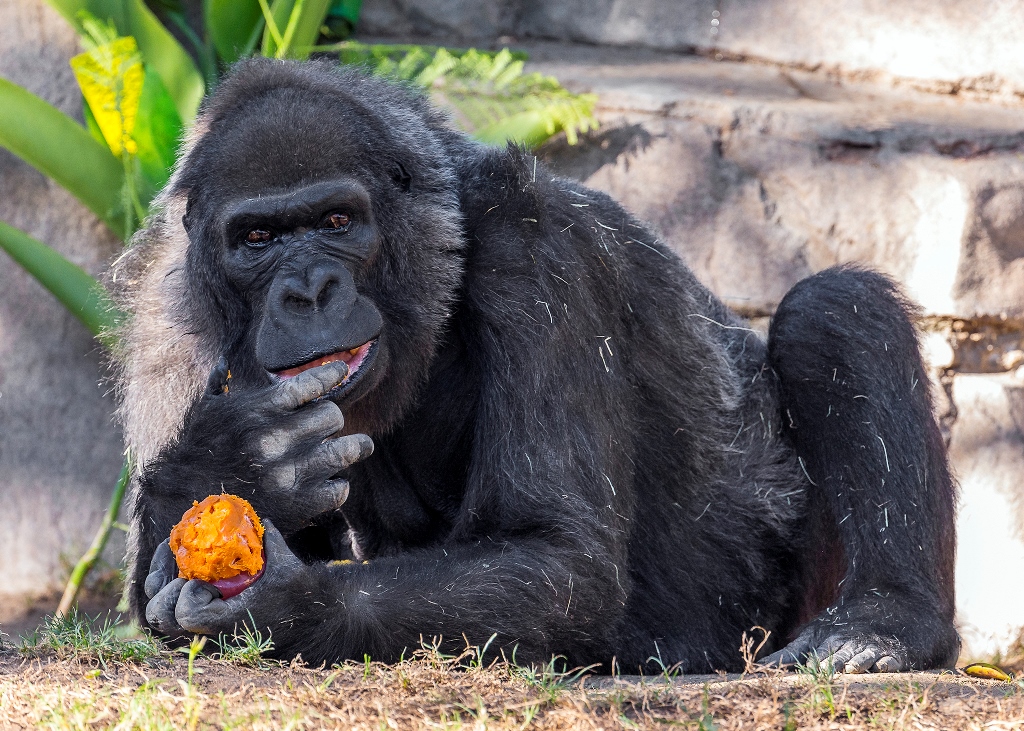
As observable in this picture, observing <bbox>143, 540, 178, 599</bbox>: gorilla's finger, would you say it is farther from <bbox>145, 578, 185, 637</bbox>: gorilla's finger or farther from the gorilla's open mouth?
the gorilla's open mouth

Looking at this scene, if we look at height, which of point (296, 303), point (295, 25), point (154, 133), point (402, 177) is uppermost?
point (295, 25)

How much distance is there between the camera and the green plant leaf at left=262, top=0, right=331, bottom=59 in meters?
6.83

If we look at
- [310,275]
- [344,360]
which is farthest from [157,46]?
[344,360]

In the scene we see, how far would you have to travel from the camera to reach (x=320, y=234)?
3885 millimetres

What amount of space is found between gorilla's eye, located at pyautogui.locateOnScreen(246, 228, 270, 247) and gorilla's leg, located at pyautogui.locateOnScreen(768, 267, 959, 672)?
206cm

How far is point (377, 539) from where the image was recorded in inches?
172

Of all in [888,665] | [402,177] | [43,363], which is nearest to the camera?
[888,665]

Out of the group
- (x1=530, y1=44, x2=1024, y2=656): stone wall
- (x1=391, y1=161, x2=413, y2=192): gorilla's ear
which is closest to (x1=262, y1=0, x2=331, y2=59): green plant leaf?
(x1=530, y1=44, x2=1024, y2=656): stone wall

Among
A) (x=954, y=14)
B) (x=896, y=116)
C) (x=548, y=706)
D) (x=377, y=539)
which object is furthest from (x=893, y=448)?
(x=954, y=14)

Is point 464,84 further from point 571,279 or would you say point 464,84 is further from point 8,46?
point 571,279

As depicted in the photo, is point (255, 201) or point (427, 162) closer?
point (255, 201)

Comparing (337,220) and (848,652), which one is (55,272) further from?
(848,652)

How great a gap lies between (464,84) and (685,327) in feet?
9.61

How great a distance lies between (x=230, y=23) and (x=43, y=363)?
2.21m
